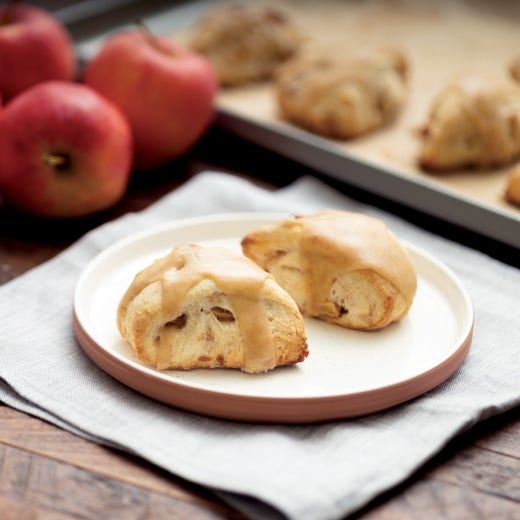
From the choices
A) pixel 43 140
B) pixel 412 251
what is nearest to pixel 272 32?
pixel 43 140

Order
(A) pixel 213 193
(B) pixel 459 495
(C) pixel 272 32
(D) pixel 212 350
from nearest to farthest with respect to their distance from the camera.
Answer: (B) pixel 459 495
(D) pixel 212 350
(A) pixel 213 193
(C) pixel 272 32

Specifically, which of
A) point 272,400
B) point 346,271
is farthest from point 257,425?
point 346,271

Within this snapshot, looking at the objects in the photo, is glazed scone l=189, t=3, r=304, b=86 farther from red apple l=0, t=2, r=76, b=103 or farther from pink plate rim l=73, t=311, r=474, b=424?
pink plate rim l=73, t=311, r=474, b=424

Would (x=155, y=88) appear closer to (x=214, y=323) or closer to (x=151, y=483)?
(x=214, y=323)

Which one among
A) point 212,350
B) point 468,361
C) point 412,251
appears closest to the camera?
point 212,350

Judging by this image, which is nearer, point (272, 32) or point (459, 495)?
point (459, 495)

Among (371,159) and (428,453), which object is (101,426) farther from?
(371,159)

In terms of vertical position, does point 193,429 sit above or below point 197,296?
below

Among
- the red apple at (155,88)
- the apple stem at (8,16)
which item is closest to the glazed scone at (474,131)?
the red apple at (155,88)
